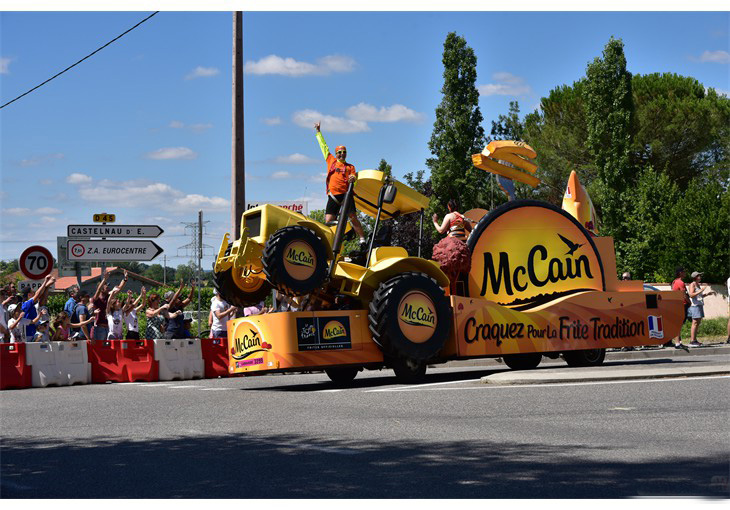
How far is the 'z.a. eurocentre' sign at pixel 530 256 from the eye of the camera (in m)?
16.3

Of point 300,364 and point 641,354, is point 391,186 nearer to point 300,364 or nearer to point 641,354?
point 300,364

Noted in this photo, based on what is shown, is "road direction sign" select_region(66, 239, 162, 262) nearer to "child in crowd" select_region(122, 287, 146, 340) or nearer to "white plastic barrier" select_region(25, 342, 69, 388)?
"child in crowd" select_region(122, 287, 146, 340)

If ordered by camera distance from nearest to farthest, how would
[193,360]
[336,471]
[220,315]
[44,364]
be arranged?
1. [336,471]
2. [44,364]
3. [193,360]
4. [220,315]

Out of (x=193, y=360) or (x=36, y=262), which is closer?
(x=193, y=360)

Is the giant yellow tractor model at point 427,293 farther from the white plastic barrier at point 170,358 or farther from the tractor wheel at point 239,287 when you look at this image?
the white plastic barrier at point 170,358

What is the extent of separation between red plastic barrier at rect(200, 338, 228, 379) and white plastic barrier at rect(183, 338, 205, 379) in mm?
84

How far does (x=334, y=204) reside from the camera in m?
15.5

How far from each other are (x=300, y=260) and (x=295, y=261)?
0.27ft

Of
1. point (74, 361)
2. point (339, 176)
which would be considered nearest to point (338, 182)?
point (339, 176)

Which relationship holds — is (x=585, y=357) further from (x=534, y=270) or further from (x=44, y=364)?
(x=44, y=364)

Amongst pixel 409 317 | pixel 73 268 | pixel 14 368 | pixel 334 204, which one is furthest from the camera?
pixel 73 268

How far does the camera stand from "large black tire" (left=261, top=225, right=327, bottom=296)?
13.8 m

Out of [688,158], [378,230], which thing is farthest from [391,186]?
[688,158]

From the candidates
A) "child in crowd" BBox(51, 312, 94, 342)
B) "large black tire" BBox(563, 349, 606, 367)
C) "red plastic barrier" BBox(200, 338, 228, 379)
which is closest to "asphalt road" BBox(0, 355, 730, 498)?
"large black tire" BBox(563, 349, 606, 367)
